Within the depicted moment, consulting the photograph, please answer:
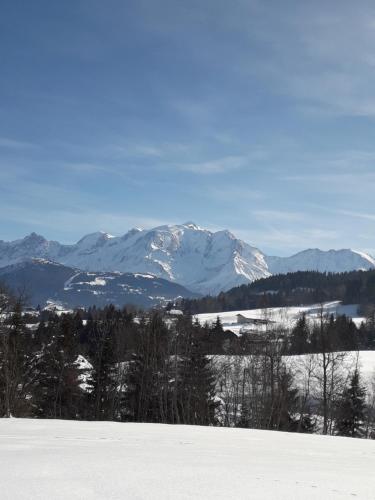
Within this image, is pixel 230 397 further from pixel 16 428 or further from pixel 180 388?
pixel 16 428

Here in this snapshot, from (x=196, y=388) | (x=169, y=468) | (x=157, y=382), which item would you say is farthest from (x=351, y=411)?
(x=169, y=468)

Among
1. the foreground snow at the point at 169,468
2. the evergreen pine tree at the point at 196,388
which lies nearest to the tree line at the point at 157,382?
the evergreen pine tree at the point at 196,388

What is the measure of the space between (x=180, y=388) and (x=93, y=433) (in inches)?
1106

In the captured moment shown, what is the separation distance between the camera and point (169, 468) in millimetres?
7695

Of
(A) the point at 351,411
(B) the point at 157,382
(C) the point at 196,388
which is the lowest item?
(A) the point at 351,411

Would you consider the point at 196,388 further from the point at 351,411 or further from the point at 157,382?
the point at 351,411

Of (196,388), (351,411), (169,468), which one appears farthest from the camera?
(351,411)

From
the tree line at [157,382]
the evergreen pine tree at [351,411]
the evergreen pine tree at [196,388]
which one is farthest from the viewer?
the evergreen pine tree at [351,411]

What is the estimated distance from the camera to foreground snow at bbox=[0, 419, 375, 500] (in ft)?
20.2

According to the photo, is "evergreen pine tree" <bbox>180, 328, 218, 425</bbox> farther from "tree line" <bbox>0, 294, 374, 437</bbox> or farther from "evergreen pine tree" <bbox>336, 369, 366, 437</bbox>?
"evergreen pine tree" <bbox>336, 369, 366, 437</bbox>

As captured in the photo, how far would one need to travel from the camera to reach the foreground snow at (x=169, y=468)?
6.15m

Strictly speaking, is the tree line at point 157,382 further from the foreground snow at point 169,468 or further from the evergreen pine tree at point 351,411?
the foreground snow at point 169,468

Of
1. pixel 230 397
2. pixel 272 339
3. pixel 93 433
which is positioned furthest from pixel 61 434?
pixel 230 397

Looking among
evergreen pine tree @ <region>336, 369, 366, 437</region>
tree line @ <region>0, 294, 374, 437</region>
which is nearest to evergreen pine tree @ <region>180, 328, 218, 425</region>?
tree line @ <region>0, 294, 374, 437</region>
